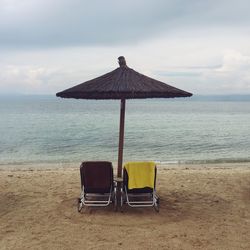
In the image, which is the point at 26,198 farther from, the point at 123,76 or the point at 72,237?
the point at 123,76

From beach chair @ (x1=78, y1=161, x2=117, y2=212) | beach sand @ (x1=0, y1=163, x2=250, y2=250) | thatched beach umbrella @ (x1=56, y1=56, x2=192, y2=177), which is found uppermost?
thatched beach umbrella @ (x1=56, y1=56, x2=192, y2=177)

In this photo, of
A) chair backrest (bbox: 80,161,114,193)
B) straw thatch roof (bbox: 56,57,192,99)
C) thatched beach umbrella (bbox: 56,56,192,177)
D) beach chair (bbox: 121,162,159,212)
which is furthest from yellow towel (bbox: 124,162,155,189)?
straw thatch roof (bbox: 56,57,192,99)

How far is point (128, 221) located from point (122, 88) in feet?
6.42

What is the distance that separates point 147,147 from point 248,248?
17.5 metres

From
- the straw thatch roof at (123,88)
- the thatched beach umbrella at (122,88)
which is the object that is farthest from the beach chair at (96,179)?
the straw thatch roof at (123,88)

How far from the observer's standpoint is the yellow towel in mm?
6137

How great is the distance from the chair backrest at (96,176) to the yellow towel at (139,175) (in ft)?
0.95

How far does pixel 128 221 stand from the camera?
228 inches

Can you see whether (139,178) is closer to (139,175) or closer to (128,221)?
(139,175)

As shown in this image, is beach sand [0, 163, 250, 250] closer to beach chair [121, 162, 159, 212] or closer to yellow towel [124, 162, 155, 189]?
beach chair [121, 162, 159, 212]

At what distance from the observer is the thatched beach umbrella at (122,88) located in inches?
230

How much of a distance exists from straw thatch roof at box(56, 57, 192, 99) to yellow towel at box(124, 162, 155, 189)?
3.51ft

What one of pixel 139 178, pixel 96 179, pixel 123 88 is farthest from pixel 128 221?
pixel 123 88

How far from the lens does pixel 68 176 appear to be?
9828mm
